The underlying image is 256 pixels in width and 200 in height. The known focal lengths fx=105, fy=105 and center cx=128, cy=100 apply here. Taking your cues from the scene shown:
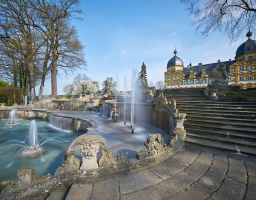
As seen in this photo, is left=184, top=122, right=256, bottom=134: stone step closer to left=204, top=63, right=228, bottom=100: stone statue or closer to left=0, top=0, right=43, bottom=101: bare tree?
left=204, top=63, right=228, bottom=100: stone statue

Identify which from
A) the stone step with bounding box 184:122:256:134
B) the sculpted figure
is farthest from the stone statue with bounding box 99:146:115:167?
the sculpted figure

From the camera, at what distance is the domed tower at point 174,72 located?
45.5 metres

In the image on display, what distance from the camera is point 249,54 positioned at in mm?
30328

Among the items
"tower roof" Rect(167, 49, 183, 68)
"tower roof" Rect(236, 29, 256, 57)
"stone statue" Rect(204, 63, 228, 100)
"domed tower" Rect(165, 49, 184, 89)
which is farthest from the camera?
"tower roof" Rect(167, 49, 183, 68)

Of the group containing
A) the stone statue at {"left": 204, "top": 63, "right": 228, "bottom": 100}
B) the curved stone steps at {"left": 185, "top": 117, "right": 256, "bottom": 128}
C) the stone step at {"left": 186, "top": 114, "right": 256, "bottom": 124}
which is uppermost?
the stone statue at {"left": 204, "top": 63, "right": 228, "bottom": 100}

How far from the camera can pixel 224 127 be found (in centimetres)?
484

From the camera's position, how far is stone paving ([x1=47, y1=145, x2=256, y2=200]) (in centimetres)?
A: 184

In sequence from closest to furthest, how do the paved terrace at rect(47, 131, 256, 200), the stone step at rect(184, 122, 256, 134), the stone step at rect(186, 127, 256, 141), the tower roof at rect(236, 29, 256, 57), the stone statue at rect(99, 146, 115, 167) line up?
the paved terrace at rect(47, 131, 256, 200), the stone statue at rect(99, 146, 115, 167), the stone step at rect(186, 127, 256, 141), the stone step at rect(184, 122, 256, 134), the tower roof at rect(236, 29, 256, 57)

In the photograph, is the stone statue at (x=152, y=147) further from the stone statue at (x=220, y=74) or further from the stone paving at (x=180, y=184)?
the stone statue at (x=220, y=74)

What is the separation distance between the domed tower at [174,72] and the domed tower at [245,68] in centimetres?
1629

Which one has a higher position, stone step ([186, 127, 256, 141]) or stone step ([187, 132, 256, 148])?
stone step ([186, 127, 256, 141])

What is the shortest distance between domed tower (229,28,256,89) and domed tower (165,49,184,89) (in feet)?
53.4

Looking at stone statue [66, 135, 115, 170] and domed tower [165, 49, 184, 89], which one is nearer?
stone statue [66, 135, 115, 170]

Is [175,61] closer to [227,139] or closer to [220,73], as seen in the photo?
[220,73]
